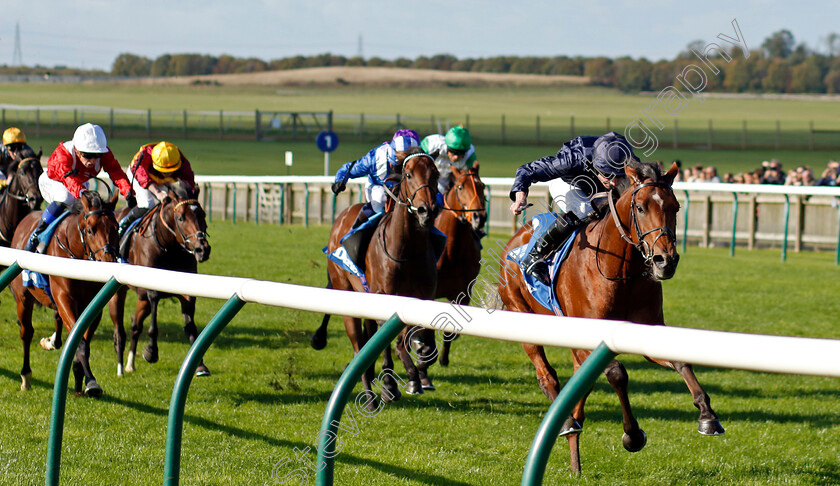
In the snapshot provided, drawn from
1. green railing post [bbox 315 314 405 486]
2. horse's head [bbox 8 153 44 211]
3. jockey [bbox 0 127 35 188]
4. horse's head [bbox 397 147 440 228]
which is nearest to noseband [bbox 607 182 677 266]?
horse's head [bbox 397 147 440 228]

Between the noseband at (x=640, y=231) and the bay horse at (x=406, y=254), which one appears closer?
the noseband at (x=640, y=231)

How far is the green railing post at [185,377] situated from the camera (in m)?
2.64

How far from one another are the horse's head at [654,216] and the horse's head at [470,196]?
Answer: 250 cm

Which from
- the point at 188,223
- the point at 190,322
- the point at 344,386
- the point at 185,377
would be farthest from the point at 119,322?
the point at 344,386

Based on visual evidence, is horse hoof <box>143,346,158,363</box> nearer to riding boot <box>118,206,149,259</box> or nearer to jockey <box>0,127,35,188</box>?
riding boot <box>118,206,149,259</box>

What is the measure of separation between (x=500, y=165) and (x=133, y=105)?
43381 millimetres

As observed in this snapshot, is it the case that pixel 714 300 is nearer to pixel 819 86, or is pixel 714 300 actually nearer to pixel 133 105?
pixel 133 105

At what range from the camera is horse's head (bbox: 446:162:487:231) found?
6887 millimetres

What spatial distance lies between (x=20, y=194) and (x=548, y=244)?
5.44 m

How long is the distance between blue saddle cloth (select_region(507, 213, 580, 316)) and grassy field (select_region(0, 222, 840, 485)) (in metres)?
0.79

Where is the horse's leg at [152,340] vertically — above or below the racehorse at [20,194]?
below

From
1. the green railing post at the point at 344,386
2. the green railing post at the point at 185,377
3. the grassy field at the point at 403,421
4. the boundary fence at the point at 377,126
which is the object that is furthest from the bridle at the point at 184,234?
the boundary fence at the point at 377,126

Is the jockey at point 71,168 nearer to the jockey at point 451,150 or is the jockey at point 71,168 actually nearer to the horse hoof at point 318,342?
the horse hoof at point 318,342

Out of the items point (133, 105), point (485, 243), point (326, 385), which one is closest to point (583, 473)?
point (326, 385)
